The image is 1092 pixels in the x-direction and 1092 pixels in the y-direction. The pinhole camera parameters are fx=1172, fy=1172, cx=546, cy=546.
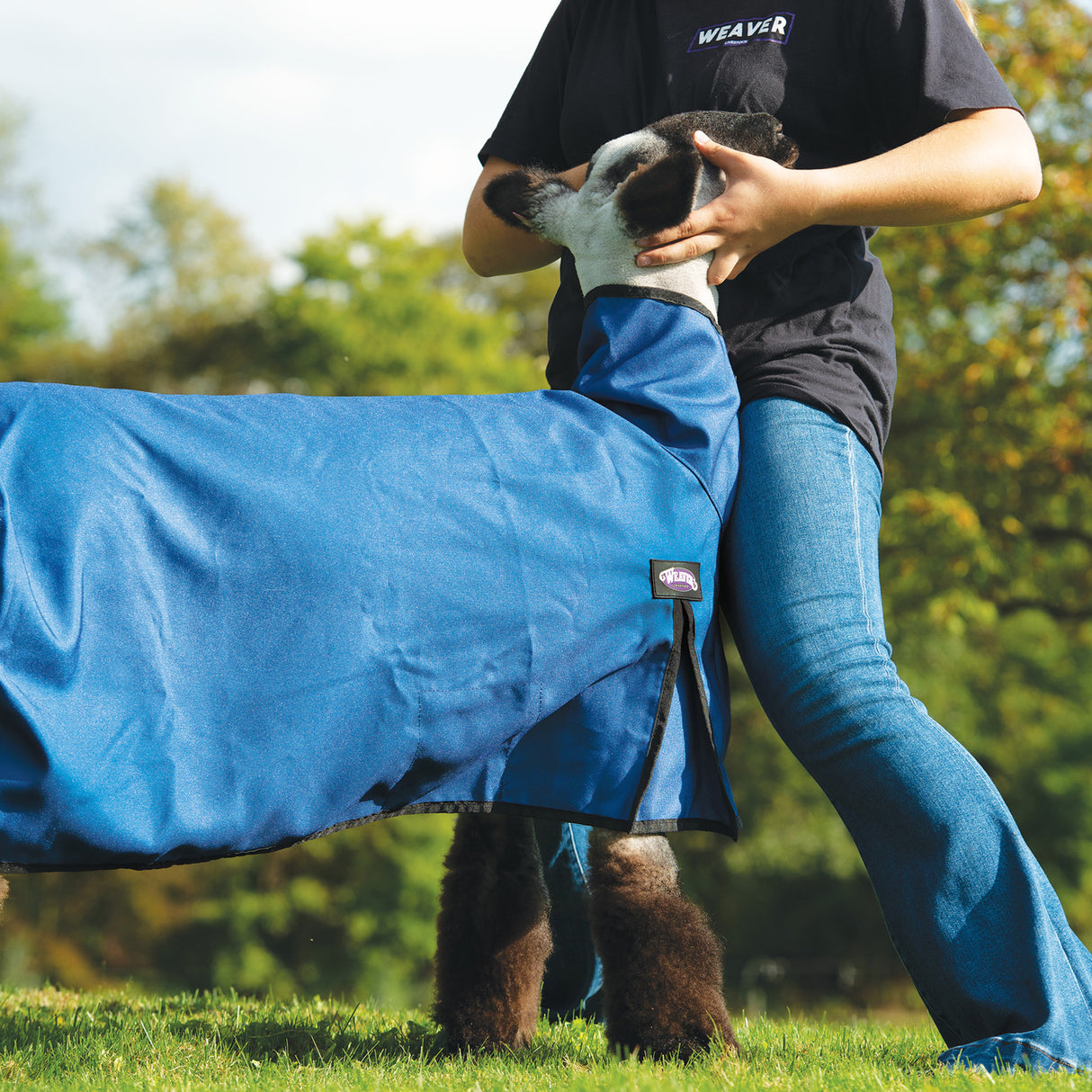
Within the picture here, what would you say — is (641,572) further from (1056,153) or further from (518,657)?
(1056,153)

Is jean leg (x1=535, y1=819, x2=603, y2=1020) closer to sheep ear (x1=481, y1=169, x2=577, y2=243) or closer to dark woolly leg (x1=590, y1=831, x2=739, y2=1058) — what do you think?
dark woolly leg (x1=590, y1=831, x2=739, y2=1058)

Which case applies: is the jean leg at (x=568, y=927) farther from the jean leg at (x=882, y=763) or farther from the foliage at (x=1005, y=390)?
the foliage at (x=1005, y=390)

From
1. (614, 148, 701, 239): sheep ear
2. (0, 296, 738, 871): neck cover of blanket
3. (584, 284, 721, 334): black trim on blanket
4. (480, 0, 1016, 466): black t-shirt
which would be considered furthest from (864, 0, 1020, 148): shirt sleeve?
(0, 296, 738, 871): neck cover of blanket

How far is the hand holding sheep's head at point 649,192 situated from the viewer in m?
2.56

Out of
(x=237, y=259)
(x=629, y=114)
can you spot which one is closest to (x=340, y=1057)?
(x=629, y=114)

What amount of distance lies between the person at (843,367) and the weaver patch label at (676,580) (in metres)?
0.18

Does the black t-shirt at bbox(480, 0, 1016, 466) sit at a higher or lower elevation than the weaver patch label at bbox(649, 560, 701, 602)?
higher

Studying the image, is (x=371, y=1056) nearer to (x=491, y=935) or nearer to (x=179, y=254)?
(x=491, y=935)

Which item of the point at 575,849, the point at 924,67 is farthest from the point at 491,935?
the point at 924,67

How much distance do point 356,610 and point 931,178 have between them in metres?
1.56

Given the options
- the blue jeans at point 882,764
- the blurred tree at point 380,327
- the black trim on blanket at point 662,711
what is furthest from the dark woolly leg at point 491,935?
the blurred tree at point 380,327

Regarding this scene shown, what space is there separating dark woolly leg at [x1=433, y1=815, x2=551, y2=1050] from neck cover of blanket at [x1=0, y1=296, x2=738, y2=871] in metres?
0.51

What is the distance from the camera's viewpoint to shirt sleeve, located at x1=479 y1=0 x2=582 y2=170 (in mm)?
3229

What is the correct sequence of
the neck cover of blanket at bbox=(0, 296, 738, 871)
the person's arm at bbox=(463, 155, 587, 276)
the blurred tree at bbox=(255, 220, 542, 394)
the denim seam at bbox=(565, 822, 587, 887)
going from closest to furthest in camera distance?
the neck cover of blanket at bbox=(0, 296, 738, 871) → the person's arm at bbox=(463, 155, 587, 276) → the denim seam at bbox=(565, 822, 587, 887) → the blurred tree at bbox=(255, 220, 542, 394)
